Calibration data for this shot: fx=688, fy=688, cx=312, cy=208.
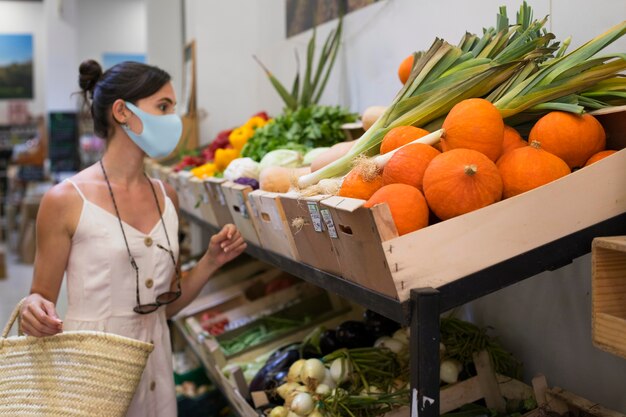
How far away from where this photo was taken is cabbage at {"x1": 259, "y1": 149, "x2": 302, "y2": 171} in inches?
101

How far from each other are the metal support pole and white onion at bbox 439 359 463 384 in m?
0.68

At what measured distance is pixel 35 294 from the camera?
2070 mm

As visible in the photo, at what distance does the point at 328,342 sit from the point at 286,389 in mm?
309

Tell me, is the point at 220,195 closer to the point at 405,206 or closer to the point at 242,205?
the point at 242,205

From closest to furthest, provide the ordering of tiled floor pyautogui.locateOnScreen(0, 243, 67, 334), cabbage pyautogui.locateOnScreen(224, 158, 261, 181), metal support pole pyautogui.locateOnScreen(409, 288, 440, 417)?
1. metal support pole pyautogui.locateOnScreen(409, 288, 440, 417)
2. cabbage pyautogui.locateOnScreen(224, 158, 261, 181)
3. tiled floor pyautogui.locateOnScreen(0, 243, 67, 334)

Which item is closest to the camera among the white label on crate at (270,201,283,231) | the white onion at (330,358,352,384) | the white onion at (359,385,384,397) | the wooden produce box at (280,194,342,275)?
the wooden produce box at (280,194,342,275)

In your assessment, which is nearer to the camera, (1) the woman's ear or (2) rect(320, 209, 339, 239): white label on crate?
(2) rect(320, 209, 339, 239): white label on crate

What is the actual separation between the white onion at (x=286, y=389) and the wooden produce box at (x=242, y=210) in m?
0.46

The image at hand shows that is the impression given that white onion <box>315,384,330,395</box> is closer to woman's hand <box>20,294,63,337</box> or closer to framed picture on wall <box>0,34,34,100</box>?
woman's hand <box>20,294,63,337</box>

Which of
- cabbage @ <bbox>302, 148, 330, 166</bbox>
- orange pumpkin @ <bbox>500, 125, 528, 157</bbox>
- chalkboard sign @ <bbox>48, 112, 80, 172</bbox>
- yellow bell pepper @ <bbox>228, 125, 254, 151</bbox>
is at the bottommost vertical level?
chalkboard sign @ <bbox>48, 112, 80, 172</bbox>

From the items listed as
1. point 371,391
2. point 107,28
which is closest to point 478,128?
point 371,391

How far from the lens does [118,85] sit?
232cm

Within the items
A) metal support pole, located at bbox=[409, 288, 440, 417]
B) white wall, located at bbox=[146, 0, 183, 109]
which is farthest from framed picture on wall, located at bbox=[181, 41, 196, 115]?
metal support pole, located at bbox=[409, 288, 440, 417]

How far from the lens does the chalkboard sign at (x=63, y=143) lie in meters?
11.7
